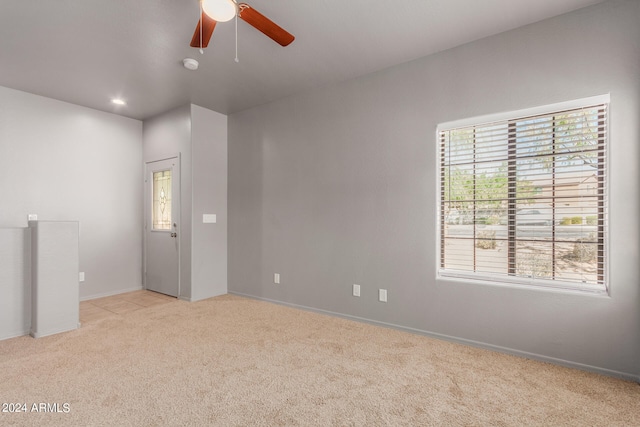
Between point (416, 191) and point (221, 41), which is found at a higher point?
point (221, 41)

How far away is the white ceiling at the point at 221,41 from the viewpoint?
2.52 meters

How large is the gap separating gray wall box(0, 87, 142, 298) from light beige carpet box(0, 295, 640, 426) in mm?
1826

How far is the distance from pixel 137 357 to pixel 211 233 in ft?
7.55

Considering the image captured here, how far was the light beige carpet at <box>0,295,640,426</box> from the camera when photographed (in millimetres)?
1981

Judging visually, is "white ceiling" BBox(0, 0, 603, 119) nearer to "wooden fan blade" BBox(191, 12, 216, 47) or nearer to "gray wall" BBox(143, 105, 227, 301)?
"wooden fan blade" BBox(191, 12, 216, 47)

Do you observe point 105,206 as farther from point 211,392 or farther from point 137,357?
point 211,392

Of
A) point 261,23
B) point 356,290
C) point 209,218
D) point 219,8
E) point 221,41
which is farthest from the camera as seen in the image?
point 209,218

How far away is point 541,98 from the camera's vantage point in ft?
8.94

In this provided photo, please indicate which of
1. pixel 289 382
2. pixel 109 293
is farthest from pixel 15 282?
pixel 289 382

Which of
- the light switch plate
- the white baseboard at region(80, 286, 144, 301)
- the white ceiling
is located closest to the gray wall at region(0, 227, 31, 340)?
the white baseboard at region(80, 286, 144, 301)

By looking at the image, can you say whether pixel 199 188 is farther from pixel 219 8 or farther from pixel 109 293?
pixel 219 8

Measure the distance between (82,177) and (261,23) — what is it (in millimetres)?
3992

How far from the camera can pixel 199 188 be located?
15.5 ft

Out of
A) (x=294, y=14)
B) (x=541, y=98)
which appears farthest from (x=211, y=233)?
(x=541, y=98)
